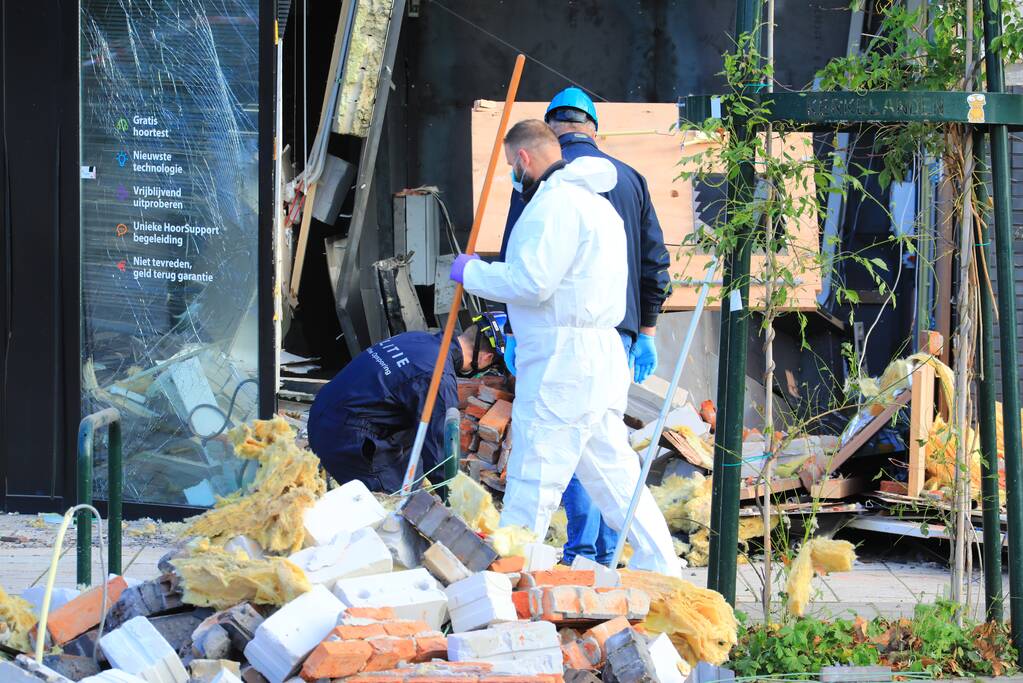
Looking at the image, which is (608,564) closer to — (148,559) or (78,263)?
(148,559)

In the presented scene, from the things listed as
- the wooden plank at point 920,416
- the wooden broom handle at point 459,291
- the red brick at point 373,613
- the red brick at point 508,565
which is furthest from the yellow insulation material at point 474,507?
the wooden plank at point 920,416

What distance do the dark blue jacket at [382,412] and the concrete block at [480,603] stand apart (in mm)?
1719

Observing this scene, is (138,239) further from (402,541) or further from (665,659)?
(665,659)

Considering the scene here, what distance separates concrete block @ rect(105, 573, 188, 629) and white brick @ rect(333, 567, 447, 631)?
54 centimetres

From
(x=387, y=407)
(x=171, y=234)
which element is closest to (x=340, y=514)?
(x=387, y=407)

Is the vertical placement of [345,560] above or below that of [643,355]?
below

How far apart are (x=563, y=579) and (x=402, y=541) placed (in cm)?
55

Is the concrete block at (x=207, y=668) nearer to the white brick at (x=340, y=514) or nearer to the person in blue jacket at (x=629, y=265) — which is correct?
the white brick at (x=340, y=514)

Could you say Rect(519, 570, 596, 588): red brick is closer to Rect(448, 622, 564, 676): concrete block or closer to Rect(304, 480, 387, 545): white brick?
Rect(448, 622, 564, 676): concrete block

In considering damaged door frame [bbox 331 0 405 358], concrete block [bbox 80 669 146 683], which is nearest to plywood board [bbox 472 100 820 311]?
damaged door frame [bbox 331 0 405 358]

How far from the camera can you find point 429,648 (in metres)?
3.75

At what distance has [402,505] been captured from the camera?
452 cm

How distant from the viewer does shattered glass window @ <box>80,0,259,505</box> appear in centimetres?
684

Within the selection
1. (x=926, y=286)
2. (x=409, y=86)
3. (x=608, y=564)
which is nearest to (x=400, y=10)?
(x=409, y=86)
